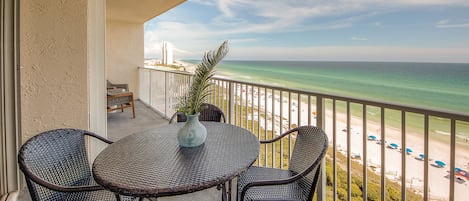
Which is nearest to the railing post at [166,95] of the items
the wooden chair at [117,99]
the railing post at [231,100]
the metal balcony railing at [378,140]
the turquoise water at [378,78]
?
the wooden chair at [117,99]

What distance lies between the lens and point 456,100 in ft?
41.4

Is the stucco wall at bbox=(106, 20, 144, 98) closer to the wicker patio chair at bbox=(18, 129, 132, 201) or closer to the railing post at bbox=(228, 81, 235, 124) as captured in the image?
the railing post at bbox=(228, 81, 235, 124)

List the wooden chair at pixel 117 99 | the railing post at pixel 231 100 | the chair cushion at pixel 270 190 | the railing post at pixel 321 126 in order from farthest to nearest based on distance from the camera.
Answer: the wooden chair at pixel 117 99 < the railing post at pixel 231 100 < the railing post at pixel 321 126 < the chair cushion at pixel 270 190

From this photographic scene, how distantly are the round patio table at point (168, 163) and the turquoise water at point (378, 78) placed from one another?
8.79 meters

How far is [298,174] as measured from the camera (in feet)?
4.33

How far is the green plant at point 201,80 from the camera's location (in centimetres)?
141

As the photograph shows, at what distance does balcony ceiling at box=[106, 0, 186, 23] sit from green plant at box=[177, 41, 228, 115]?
4565mm

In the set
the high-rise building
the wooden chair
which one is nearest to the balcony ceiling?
the high-rise building

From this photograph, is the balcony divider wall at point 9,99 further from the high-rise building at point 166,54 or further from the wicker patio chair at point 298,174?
the high-rise building at point 166,54

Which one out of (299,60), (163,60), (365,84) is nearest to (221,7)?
(299,60)

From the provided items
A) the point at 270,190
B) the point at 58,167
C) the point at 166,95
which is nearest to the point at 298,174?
the point at 270,190

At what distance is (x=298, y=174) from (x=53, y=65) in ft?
7.32

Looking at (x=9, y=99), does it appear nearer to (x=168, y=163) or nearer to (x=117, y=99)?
(x=168, y=163)

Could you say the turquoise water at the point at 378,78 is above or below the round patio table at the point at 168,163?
above
